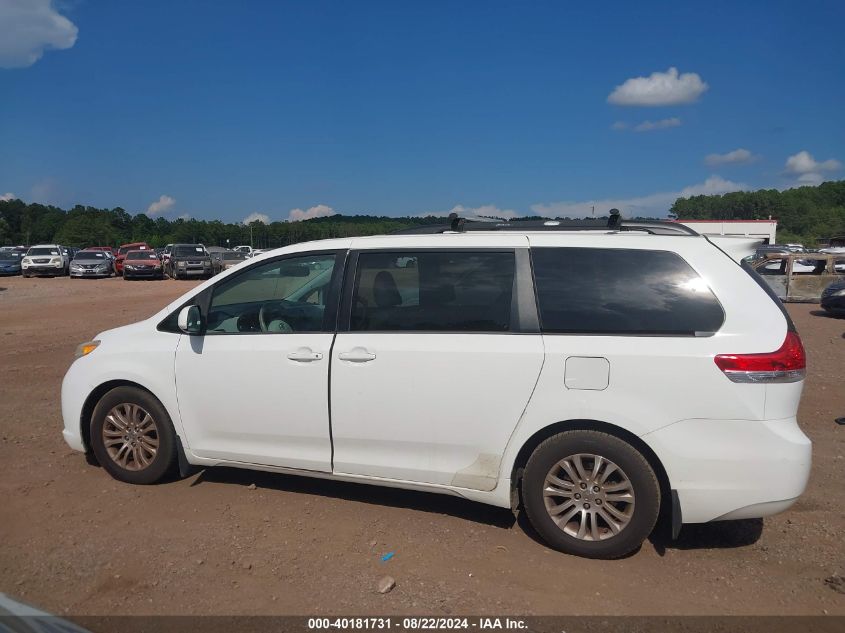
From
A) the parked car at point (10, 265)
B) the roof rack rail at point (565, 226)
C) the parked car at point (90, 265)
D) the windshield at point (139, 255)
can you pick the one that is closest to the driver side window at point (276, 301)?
the roof rack rail at point (565, 226)

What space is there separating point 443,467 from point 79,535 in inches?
90.2

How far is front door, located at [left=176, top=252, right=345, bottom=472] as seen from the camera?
13.5 feet

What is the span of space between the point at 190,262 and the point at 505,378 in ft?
104

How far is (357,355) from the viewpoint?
3977mm

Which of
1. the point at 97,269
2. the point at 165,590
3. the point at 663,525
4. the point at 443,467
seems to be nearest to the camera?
the point at 165,590

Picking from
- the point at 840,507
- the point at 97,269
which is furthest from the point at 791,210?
the point at 840,507

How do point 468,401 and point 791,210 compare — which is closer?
point 468,401

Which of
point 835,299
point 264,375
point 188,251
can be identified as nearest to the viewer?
point 264,375

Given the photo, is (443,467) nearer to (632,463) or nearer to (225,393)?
(632,463)

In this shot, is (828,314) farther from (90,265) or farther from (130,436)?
(90,265)

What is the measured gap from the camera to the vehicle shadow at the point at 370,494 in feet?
14.1

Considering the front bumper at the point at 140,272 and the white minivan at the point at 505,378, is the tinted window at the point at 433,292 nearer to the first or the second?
the white minivan at the point at 505,378

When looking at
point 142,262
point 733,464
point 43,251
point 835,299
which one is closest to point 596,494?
point 733,464

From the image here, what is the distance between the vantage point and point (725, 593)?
3.34 meters
